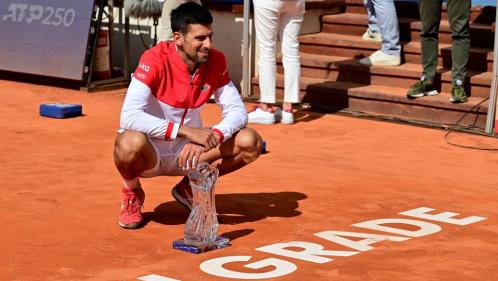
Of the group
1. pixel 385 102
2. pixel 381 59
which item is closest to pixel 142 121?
pixel 385 102

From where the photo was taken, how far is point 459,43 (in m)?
11.1

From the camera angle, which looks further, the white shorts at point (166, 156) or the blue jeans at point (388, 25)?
the blue jeans at point (388, 25)

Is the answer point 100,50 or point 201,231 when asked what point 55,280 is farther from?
point 100,50

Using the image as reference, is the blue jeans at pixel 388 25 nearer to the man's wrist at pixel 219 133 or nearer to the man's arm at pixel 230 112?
the man's arm at pixel 230 112

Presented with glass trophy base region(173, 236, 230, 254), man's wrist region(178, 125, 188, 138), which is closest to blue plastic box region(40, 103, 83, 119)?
man's wrist region(178, 125, 188, 138)

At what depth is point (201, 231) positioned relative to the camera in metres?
6.59

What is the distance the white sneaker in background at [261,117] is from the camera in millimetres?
11258

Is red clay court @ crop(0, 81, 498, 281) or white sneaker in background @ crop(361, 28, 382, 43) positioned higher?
white sneaker in background @ crop(361, 28, 382, 43)

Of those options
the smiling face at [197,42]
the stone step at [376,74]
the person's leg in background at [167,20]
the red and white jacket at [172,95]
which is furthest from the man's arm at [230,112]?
the stone step at [376,74]

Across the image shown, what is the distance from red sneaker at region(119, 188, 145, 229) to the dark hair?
1061 millimetres

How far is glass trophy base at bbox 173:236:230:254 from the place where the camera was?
21.4 ft

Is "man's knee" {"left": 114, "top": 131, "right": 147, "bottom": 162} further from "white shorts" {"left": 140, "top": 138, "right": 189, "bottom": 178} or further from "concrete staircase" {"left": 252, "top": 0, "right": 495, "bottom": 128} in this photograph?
"concrete staircase" {"left": 252, "top": 0, "right": 495, "bottom": 128}

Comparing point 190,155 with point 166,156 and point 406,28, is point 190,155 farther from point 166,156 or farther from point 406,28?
point 406,28

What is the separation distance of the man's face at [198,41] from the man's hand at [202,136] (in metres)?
0.45
